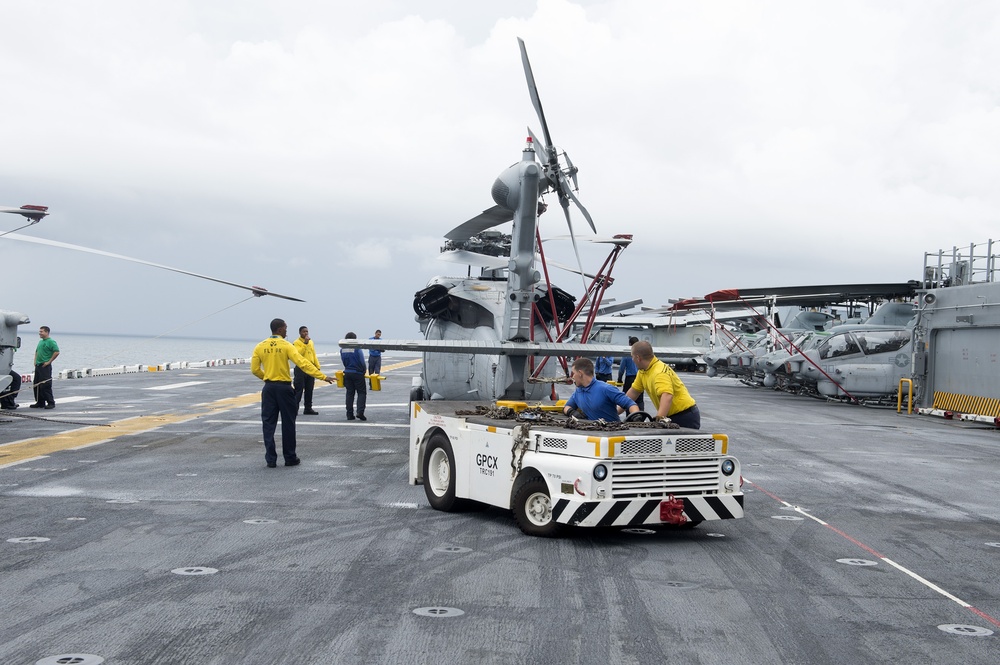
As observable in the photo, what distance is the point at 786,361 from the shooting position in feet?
103

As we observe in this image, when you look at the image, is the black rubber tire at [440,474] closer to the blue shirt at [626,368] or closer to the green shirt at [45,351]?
the blue shirt at [626,368]

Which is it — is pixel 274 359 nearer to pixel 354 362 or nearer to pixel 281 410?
pixel 281 410

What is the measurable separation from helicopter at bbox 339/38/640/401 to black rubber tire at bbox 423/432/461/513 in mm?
2059

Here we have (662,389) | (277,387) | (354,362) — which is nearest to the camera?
(662,389)

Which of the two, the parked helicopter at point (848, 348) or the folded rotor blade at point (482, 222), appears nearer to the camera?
the folded rotor blade at point (482, 222)

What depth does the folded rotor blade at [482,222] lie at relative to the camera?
14.8 metres

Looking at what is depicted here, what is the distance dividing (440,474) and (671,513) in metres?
2.87

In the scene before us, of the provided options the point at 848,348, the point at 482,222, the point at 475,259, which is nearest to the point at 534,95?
the point at 482,222

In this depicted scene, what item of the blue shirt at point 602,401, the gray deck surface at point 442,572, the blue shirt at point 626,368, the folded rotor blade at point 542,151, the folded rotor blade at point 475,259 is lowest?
the gray deck surface at point 442,572

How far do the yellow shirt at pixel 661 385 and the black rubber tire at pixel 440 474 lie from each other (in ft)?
7.24

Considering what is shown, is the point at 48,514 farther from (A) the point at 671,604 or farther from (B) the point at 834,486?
(B) the point at 834,486

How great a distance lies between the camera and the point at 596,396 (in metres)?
9.24

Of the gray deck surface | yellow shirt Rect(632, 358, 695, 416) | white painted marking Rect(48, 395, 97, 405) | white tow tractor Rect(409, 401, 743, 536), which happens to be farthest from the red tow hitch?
white painted marking Rect(48, 395, 97, 405)

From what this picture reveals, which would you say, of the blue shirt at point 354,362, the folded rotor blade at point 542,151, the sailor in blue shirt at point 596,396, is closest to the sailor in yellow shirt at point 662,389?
the sailor in blue shirt at point 596,396
